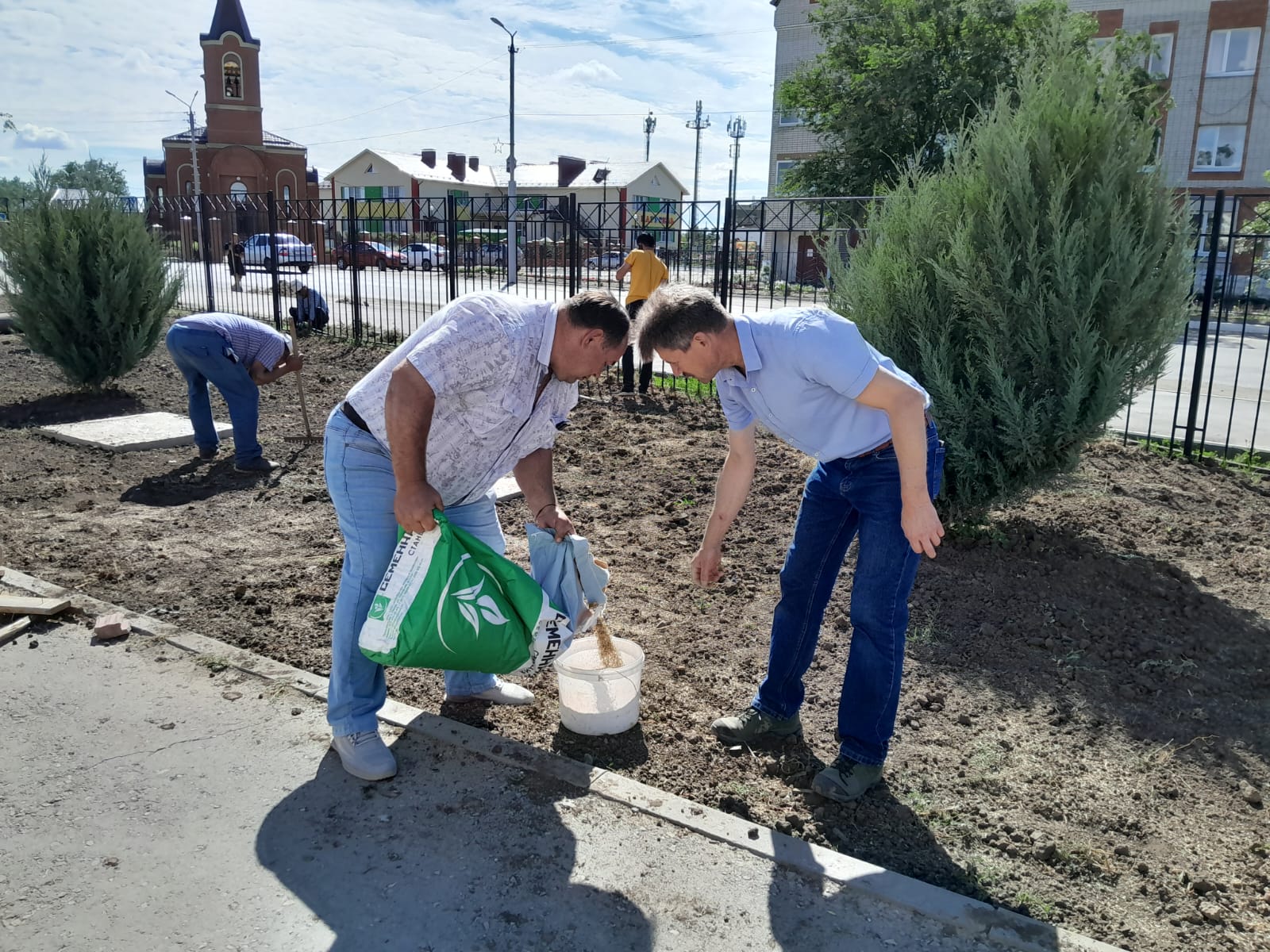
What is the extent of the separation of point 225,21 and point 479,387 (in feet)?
191

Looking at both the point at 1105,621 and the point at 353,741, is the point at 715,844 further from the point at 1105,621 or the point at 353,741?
the point at 1105,621

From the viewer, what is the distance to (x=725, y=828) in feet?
9.23

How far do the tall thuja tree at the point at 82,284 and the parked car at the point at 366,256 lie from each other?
425 cm

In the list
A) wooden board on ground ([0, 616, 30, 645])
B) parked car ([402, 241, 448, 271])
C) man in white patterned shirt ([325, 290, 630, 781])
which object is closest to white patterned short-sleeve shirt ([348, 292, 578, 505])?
man in white patterned shirt ([325, 290, 630, 781])

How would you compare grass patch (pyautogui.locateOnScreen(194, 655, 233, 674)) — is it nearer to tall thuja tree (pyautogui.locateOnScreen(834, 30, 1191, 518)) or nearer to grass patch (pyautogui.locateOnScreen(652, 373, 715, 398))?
tall thuja tree (pyautogui.locateOnScreen(834, 30, 1191, 518))

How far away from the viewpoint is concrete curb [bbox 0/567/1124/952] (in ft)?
7.91

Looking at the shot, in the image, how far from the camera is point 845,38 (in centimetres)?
2834

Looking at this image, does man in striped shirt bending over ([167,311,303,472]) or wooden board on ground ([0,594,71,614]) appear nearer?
wooden board on ground ([0,594,71,614])

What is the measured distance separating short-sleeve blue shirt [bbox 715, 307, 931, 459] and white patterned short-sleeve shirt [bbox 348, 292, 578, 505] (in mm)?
563

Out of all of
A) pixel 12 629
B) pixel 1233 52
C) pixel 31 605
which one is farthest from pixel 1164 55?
pixel 12 629

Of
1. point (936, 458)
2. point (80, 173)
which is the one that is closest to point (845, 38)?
point (80, 173)

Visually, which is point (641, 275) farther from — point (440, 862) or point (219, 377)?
point (440, 862)

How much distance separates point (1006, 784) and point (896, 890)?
76cm

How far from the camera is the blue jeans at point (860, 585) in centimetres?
283
